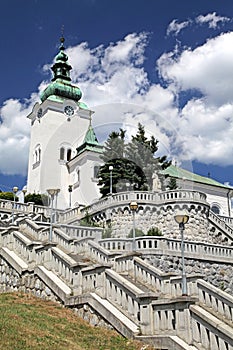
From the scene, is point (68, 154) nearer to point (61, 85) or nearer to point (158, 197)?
point (61, 85)

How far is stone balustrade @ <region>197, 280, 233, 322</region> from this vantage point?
10.5 metres

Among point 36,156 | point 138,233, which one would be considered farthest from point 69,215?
point 36,156

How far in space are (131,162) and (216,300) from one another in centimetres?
2954

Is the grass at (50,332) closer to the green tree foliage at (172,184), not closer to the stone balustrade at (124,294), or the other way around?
the stone balustrade at (124,294)

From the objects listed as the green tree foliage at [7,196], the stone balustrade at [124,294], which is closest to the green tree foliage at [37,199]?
the green tree foliage at [7,196]

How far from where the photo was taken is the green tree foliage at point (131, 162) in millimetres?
38688

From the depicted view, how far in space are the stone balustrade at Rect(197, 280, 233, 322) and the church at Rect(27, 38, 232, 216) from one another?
38.0 m

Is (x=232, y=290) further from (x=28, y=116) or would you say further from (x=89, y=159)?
(x=28, y=116)

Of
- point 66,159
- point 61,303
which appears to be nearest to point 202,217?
point 61,303

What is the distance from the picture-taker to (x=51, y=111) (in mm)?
60062

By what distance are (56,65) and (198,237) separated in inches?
1789

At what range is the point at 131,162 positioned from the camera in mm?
40062

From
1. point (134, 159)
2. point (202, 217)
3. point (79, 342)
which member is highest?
point (134, 159)

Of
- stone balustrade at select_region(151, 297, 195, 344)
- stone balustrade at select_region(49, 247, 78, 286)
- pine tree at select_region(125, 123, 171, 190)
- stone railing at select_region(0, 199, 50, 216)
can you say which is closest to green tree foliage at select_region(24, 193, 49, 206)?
pine tree at select_region(125, 123, 171, 190)
